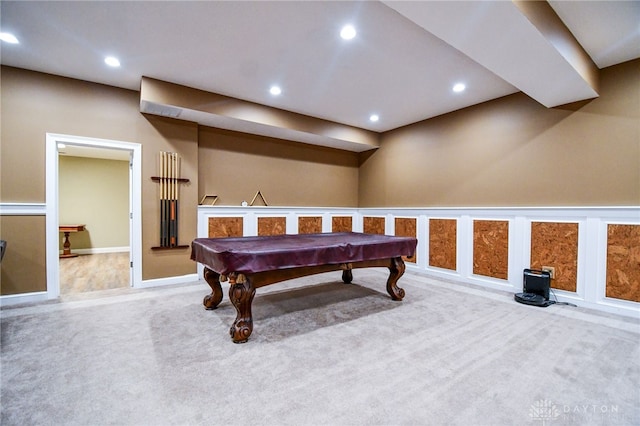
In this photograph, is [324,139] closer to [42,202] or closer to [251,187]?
[251,187]

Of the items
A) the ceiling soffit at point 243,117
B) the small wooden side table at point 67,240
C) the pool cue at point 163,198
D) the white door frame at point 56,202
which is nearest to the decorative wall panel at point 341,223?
the ceiling soffit at point 243,117

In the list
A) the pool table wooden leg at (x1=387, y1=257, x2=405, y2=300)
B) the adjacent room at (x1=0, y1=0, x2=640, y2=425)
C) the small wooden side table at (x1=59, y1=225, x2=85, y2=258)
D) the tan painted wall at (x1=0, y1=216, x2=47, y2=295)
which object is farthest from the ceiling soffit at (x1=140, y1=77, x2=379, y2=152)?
the small wooden side table at (x1=59, y1=225, x2=85, y2=258)

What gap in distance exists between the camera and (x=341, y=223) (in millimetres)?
5863

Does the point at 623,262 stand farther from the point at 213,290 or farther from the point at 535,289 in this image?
the point at 213,290

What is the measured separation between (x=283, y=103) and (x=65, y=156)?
622 centimetres

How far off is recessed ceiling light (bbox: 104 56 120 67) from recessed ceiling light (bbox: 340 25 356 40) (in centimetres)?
246

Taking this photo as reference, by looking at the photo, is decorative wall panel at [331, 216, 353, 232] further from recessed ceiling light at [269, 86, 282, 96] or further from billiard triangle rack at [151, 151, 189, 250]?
billiard triangle rack at [151, 151, 189, 250]

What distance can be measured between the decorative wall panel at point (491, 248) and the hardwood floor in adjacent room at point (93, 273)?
5.02m

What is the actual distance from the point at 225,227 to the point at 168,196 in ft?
3.05

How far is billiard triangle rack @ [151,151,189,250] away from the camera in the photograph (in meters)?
3.91

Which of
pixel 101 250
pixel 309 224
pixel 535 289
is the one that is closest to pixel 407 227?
pixel 309 224

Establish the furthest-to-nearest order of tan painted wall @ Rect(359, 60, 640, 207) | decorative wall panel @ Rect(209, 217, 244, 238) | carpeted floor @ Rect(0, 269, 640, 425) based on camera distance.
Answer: decorative wall panel @ Rect(209, 217, 244, 238), tan painted wall @ Rect(359, 60, 640, 207), carpeted floor @ Rect(0, 269, 640, 425)

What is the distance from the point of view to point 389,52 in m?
2.88

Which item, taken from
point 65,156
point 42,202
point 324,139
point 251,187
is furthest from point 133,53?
point 65,156
